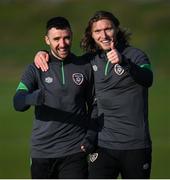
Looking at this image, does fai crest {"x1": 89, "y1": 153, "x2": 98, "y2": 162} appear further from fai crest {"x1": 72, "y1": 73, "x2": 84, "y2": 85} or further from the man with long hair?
fai crest {"x1": 72, "y1": 73, "x2": 84, "y2": 85}

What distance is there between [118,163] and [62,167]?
369 mm

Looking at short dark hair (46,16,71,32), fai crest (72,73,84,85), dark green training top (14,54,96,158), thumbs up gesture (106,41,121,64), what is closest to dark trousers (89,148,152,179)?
dark green training top (14,54,96,158)

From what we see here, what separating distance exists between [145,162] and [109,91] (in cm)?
51

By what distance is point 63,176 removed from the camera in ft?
16.2

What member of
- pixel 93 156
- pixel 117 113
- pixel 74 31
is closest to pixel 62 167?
pixel 93 156

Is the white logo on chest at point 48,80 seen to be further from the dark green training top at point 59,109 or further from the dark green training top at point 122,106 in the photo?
the dark green training top at point 122,106

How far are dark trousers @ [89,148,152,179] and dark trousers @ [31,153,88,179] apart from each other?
0.23 ft

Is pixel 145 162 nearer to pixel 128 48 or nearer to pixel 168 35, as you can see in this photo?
pixel 128 48

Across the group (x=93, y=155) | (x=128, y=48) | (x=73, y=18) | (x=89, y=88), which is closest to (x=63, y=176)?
(x=93, y=155)

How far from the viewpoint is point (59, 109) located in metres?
4.89

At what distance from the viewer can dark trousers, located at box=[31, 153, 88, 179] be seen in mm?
4910

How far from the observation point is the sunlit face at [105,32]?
16.4ft

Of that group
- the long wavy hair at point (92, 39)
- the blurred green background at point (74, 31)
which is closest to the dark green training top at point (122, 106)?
the long wavy hair at point (92, 39)

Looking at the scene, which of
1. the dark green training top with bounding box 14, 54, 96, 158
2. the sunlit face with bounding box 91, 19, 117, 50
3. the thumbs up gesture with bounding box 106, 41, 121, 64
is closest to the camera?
the thumbs up gesture with bounding box 106, 41, 121, 64
